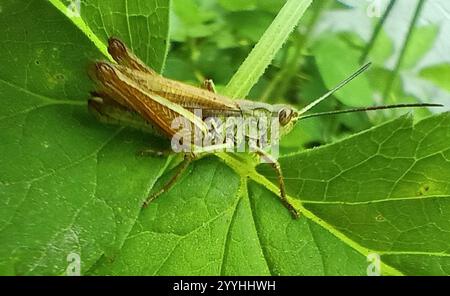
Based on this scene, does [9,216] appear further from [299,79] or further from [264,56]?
[299,79]

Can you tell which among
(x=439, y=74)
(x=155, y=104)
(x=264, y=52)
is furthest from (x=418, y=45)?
(x=155, y=104)

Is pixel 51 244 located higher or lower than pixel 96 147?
lower

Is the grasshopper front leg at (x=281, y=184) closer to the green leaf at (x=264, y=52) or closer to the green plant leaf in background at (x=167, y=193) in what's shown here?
the green plant leaf in background at (x=167, y=193)

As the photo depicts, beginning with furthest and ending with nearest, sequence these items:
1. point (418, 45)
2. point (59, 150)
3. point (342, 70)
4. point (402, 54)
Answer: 1. point (418, 45)
2. point (402, 54)
3. point (342, 70)
4. point (59, 150)

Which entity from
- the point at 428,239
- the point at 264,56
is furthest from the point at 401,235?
the point at 264,56

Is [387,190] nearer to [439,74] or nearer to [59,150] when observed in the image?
[59,150]

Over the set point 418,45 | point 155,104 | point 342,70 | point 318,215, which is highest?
point 418,45

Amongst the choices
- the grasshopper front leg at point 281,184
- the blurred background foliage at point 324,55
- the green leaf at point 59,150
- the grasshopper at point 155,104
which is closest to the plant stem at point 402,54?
the blurred background foliage at point 324,55
